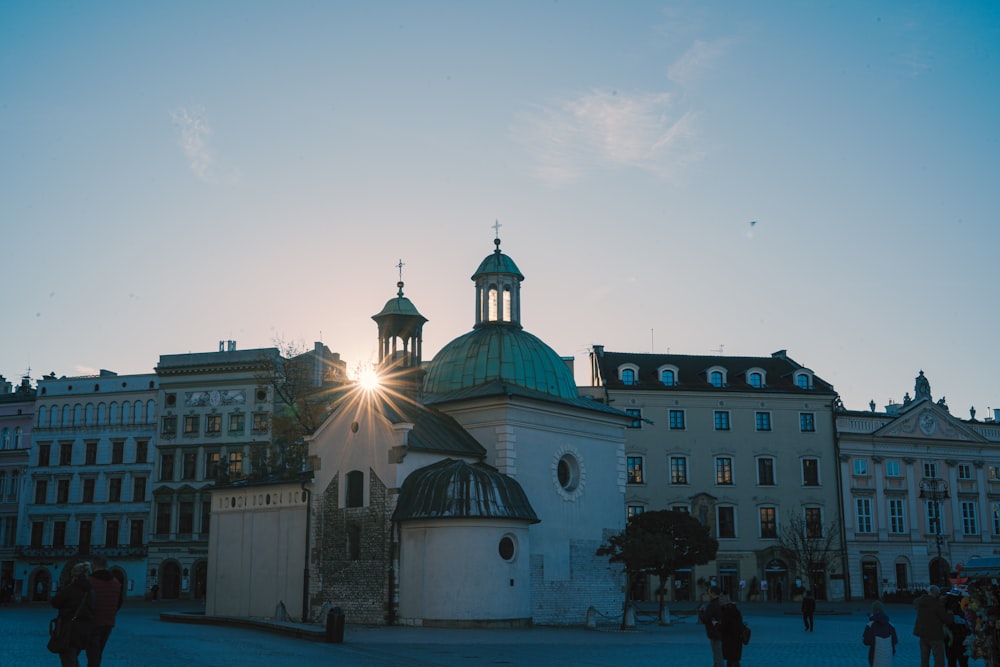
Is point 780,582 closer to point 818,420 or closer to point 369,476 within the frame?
point 818,420

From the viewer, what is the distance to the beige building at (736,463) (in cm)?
6016

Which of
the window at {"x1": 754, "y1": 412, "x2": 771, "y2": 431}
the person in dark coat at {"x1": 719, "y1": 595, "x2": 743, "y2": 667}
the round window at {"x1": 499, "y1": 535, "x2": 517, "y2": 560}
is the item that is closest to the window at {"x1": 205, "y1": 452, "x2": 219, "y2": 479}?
the window at {"x1": 754, "y1": 412, "x2": 771, "y2": 431}

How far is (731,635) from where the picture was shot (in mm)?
16250

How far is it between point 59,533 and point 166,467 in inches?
334

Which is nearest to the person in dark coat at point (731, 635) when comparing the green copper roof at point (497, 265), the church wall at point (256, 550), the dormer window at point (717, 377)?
the church wall at point (256, 550)

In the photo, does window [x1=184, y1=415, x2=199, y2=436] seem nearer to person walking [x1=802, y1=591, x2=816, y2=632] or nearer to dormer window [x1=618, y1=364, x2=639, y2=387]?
dormer window [x1=618, y1=364, x2=639, y2=387]

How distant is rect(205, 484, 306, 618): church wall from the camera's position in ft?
123

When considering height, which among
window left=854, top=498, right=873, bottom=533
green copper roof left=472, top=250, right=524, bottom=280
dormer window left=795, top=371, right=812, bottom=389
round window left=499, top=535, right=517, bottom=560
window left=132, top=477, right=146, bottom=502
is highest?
green copper roof left=472, top=250, right=524, bottom=280

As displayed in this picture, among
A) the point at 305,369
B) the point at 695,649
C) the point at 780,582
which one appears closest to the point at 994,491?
the point at 780,582

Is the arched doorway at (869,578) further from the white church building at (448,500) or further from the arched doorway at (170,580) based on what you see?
the arched doorway at (170,580)

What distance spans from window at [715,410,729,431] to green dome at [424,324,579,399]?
23.9m

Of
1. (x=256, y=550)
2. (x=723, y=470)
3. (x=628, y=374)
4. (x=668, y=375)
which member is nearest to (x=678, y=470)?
(x=723, y=470)

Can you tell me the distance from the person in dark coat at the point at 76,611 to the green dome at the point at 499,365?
25.1 m

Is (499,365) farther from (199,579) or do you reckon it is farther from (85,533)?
(85,533)
